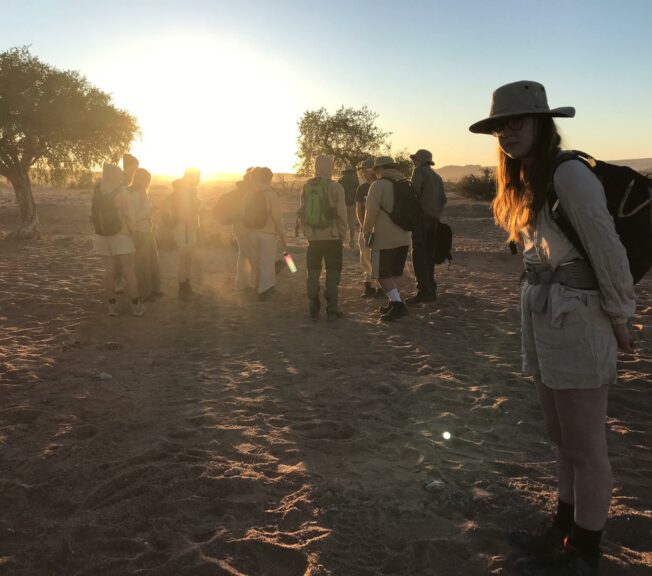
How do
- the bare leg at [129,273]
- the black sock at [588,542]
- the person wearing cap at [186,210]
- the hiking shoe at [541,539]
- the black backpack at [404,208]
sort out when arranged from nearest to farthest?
the black sock at [588,542], the hiking shoe at [541,539], the black backpack at [404,208], the bare leg at [129,273], the person wearing cap at [186,210]

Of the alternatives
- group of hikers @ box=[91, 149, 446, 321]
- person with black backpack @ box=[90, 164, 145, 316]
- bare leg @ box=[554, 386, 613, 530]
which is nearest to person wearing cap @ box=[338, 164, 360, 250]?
group of hikers @ box=[91, 149, 446, 321]

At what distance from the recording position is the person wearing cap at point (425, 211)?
7.66m

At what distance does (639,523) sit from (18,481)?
346 centimetres

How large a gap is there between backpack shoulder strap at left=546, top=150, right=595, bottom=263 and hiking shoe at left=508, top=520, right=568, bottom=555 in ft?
4.54

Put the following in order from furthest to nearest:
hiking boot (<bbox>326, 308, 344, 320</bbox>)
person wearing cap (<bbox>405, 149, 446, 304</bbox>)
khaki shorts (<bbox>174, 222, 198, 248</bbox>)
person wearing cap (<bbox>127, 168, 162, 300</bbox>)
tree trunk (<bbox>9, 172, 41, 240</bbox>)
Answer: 1. tree trunk (<bbox>9, 172, 41, 240</bbox>)
2. khaki shorts (<bbox>174, 222, 198, 248</bbox>)
3. person wearing cap (<bbox>405, 149, 446, 304</bbox>)
4. person wearing cap (<bbox>127, 168, 162, 300</bbox>)
5. hiking boot (<bbox>326, 308, 344, 320</bbox>)

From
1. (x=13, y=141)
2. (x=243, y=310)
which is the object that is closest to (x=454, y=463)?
(x=243, y=310)

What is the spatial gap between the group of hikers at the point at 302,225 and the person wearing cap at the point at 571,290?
14.6 ft

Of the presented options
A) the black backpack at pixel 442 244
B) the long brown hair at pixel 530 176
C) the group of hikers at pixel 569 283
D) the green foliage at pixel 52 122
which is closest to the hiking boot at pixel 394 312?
the black backpack at pixel 442 244

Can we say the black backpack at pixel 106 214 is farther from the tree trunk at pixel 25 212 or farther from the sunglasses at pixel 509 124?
the tree trunk at pixel 25 212

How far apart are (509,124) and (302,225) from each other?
199 inches

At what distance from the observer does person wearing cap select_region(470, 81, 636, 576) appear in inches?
79.2

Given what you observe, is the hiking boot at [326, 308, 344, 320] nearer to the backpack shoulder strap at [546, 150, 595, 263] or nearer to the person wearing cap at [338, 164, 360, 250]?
the person wearing cap at [338, 164, 360, 250]

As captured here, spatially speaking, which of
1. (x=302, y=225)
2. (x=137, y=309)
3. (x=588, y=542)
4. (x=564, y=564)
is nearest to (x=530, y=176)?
(x=588, y=542)

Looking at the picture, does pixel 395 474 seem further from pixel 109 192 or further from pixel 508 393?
pixel 109 192
